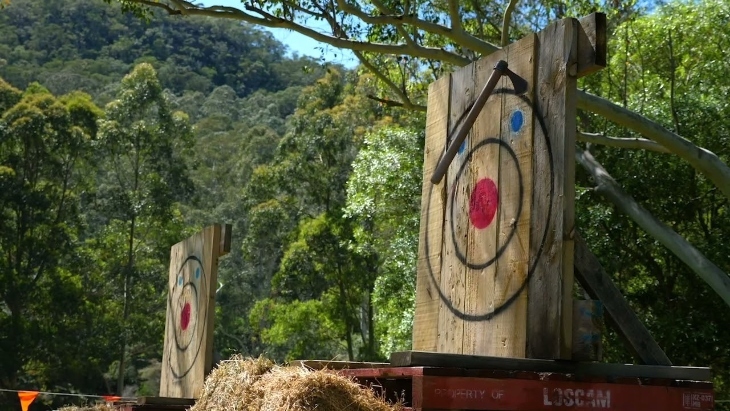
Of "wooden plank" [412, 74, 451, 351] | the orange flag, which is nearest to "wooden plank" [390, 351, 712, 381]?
"wooden plank" [412, 74, 451, 351]

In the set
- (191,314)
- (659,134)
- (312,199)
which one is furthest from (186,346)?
(312,199)

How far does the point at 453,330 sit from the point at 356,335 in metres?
31.1

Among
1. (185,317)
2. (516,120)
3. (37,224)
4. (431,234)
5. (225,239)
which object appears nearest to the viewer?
(516,120)

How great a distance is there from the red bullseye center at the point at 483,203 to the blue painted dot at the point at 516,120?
278mm

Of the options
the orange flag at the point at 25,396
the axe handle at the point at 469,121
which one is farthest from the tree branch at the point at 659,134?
the orange flag at the point at 25,396

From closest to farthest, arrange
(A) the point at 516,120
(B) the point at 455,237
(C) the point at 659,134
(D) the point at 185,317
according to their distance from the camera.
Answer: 1. (A) the point at 516,120
2. (B) the point at 455,237
3. (D) the point at 185,317
4. (C) the point at 659,134

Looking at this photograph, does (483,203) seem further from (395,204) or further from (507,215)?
(395,204)

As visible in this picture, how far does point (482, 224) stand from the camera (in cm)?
475

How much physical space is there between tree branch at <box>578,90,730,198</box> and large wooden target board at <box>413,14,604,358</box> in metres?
6.12

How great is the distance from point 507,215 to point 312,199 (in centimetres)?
2932

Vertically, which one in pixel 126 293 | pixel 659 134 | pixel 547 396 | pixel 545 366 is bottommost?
pixel 547 396

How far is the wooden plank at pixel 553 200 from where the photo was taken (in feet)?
13.6

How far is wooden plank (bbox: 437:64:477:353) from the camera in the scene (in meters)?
4.81

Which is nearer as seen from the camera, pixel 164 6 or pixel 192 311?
pixel 192 311
